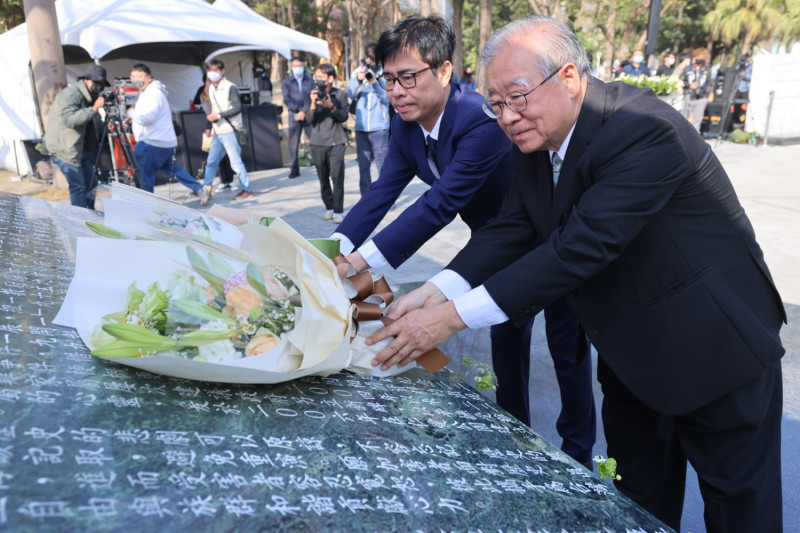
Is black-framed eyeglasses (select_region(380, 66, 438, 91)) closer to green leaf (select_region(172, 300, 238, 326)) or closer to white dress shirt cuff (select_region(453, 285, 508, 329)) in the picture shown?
white dress shirt cuff (select_region(453, 285, 508, 329))

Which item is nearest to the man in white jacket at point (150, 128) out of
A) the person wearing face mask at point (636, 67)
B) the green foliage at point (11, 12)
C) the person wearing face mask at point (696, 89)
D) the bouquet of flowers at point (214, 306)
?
the bouquet of flowers at point (214, 306)

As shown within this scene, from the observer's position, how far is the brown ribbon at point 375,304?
5.93 feet

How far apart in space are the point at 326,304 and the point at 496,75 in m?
0.75

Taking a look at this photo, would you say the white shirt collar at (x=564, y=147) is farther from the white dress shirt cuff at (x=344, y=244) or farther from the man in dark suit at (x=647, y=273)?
the white dress shirt cuff at (x=344, y=244)

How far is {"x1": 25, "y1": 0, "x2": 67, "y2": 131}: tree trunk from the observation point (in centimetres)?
842

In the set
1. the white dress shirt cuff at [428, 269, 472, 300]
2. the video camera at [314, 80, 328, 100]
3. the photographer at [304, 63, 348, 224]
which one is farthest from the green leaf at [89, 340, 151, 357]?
the video camera at [314, 80, 328, 100]

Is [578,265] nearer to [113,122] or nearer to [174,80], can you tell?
[113,122]

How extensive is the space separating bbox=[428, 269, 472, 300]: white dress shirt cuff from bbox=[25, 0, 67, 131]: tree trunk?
8.26 metres

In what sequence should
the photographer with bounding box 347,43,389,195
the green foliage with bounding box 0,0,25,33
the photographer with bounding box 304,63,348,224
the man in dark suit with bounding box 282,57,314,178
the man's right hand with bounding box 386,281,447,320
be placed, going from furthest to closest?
the green foliage with bounding box 0,0,25,33 < the man in dark suit with bounding box 282,57,314,178 < the photographer with bounding box 347,43,389,195 < the photographer with bounding box 304,63,348,224 < the man's right hand with bounding box 386,281,447,320

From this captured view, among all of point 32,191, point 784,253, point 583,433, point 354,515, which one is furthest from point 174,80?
point 354,515

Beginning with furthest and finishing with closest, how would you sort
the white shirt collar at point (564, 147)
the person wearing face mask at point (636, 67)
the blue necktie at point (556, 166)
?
the person wearing face mask at point (636, 67) → the blue necktie at point (556, 166) → the white shirt collar at point (564, 147)

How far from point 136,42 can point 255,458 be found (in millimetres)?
11367

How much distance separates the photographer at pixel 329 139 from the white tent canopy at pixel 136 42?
4.85 metres

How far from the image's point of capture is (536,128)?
1700 mm
